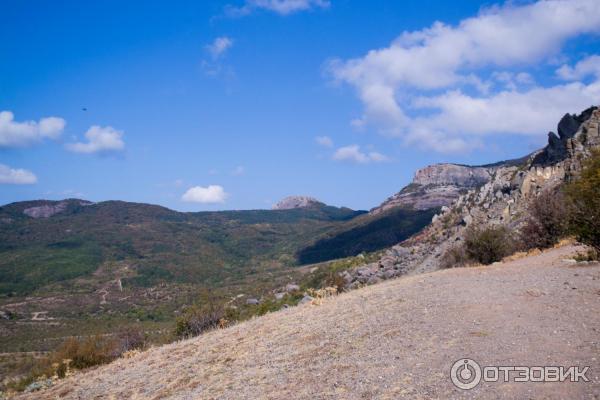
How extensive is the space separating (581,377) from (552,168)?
4169cm

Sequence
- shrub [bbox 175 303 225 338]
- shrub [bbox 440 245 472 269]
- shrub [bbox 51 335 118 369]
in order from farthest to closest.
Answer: shrub [bbox 440 245 472 269], shrub [bbox 175 303 225 338], shrub [bbox 51 335 118 369]

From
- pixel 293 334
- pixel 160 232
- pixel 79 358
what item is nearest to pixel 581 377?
pixel 293 334

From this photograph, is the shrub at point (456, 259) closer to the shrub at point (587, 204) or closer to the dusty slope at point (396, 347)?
the dusty slope at point (396, 347)

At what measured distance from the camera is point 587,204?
16.6 meters

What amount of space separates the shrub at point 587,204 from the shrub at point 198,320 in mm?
18226

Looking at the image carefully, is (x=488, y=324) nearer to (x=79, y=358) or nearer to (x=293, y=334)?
(x=293, y=334)

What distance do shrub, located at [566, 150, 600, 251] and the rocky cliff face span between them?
17273 millimetres

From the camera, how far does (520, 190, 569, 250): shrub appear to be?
85.5 feet

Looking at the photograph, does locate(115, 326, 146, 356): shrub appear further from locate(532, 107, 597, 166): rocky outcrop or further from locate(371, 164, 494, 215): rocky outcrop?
locate(371, 164, 494, 215): rocky outcrop

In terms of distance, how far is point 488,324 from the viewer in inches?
404

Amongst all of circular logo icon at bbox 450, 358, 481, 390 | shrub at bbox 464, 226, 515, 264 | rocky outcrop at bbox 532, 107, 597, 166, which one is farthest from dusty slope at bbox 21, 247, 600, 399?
rocky outcrop at bbox 532, 107, 597, 166

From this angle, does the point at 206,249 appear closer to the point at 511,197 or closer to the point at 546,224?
the point at 511,197

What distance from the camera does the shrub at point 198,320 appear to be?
25061 mm

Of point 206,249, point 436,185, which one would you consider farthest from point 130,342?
point 436,185
